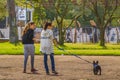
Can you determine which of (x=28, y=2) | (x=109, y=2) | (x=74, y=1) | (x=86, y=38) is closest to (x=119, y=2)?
(x=109, y=2)

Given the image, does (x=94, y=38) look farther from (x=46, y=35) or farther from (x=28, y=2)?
(x=46, y=35)

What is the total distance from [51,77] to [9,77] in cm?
133

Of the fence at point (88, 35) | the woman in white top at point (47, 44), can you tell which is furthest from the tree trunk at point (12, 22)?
the woman in white top at point (47, 44)

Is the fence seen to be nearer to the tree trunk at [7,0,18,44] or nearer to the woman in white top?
the tree trunk at [7,0,18,44]

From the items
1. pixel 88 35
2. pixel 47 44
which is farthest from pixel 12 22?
pixel 47 44

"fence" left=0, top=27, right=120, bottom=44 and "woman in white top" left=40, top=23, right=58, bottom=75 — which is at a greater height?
"woman in white top" left=40, top=23, right=58, bottom=75

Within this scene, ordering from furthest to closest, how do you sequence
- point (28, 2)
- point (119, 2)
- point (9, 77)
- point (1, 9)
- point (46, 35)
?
point (1, 9) → point (28, 2) → point (119, 2) → point (46, 35) → point (9, 77)

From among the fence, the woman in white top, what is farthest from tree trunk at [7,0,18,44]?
the woman in white top

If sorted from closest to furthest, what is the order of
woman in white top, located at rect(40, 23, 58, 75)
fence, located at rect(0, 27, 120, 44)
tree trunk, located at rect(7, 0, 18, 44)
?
woman in white top, located at rect(40, 23, 58, 75) < tree trunk, located at rect(7, 0, 18, 44) < fence, located at rect(0, 27, 120, 44)

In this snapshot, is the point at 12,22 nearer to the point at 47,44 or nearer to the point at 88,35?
the point at 88,35

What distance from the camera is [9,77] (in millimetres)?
13844

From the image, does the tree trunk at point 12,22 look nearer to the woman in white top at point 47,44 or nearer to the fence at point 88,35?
the fence at point 88,35

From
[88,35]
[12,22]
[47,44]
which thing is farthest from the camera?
[88,35]

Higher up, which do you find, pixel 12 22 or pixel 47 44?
pixel 12 22
